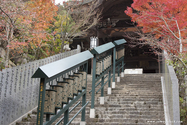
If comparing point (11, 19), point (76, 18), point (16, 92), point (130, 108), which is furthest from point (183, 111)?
point (76, 18)

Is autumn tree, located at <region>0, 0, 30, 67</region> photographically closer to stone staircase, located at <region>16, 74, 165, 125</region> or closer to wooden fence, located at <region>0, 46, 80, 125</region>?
wooden fence, located at <region>0, 46, 80, 125</region>

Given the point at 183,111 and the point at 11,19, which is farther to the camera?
the point at 11,19

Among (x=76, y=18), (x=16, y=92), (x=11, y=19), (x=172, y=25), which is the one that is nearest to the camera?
(x=11, y=19)

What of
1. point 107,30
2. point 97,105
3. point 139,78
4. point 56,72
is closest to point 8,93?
point 97,105

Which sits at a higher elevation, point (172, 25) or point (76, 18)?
point (76, 18)

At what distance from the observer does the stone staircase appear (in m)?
4.40

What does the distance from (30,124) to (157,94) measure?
4102mm

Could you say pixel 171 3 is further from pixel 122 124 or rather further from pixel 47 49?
pixel 47 49

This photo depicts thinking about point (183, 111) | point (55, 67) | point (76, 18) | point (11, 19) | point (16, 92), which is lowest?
point (183, 111)

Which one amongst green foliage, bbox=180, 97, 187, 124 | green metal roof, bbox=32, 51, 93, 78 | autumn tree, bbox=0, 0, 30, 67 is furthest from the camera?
autumn tree, bbox=0, 0, 30, 67

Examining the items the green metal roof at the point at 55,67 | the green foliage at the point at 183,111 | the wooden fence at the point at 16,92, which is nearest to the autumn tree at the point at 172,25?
the green foliage at the point at 183,111

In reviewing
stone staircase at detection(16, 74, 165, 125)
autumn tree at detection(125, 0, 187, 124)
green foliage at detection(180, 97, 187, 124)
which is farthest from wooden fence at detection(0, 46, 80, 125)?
green foliage at detection(180, 97, 187, 124)

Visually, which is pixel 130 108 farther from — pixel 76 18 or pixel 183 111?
pixel 76 18

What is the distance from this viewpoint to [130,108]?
16.4 ft
